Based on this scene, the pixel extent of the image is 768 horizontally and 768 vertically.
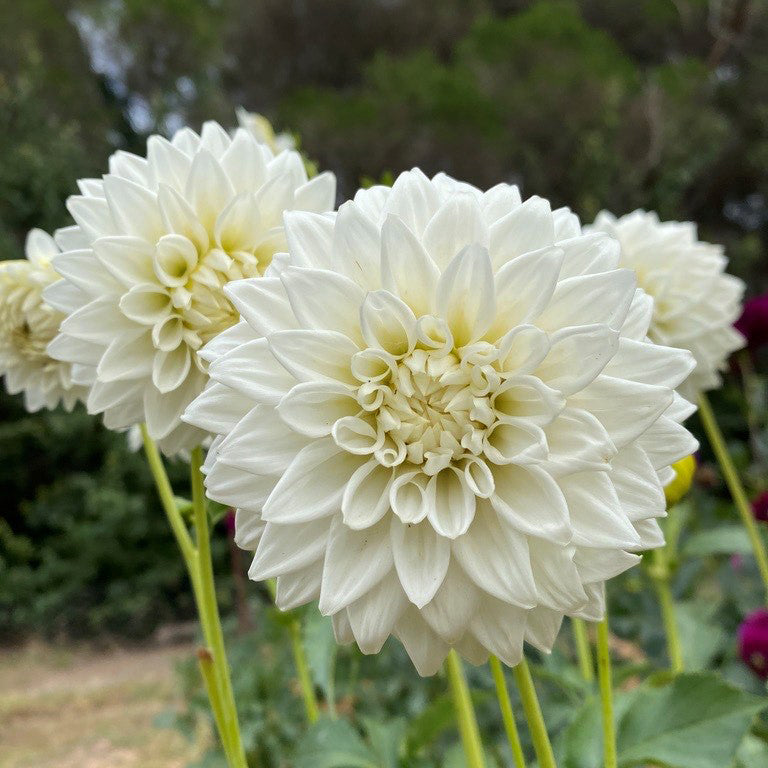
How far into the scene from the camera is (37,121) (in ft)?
12.9

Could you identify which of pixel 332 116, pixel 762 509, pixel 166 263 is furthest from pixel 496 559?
pixel 332 116

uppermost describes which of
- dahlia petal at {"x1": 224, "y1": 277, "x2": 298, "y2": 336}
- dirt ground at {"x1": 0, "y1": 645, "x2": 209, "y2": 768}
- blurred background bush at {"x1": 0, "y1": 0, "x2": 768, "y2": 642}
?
blurred background bush at {"x1": 0, "y1": 0, "x2": 768, "y2": 642}

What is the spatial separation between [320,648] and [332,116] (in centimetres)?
395

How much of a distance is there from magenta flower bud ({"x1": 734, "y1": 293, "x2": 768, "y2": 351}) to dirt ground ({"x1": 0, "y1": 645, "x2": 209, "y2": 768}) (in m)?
1.71

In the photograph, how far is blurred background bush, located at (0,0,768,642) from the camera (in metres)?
3.46

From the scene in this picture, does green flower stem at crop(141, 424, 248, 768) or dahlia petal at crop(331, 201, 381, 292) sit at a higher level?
dahlia petal at crop(331, 201, 381, 292)

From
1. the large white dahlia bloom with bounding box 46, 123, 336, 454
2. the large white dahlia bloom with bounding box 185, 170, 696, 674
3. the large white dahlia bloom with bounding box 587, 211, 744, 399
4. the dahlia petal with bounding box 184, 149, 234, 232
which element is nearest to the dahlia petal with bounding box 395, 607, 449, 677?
the large white dahlia bloom with bounding box 185, 170, 696, 674

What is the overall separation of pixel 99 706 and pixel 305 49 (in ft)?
13.8

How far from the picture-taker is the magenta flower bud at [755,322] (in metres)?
1.38

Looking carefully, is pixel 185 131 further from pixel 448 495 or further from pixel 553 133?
pixel 553 133

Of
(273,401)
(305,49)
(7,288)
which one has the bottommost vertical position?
(273,401)

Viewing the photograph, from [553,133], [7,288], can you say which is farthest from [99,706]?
[553,133]

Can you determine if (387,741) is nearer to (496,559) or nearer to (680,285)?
(496,559)

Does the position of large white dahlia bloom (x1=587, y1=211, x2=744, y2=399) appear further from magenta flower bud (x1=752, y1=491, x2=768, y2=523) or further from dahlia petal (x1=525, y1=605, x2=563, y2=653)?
dahlia petal (x1=525, y1=605, x2=563, y2=653)
